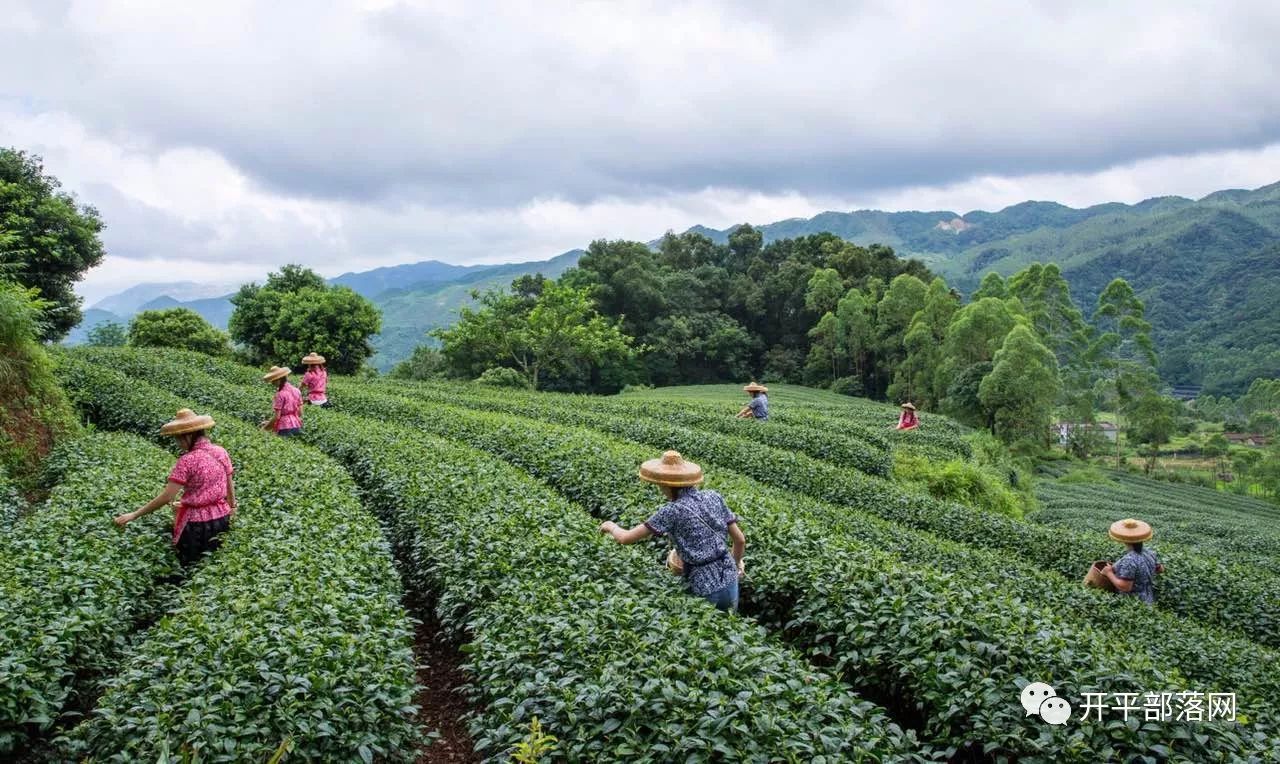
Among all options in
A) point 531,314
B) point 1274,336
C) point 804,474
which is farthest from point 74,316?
point 1274,336

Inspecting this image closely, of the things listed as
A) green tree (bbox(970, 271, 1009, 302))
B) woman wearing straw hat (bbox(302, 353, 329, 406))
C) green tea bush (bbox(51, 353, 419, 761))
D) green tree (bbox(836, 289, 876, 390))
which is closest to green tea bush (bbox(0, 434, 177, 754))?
green tea bush (bbox(51, 353, 419, 761))

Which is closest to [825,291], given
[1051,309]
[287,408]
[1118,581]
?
[1051,309]

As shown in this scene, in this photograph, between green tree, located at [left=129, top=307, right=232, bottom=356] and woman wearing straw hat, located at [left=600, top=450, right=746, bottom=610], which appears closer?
woman wearing straw hat, located at [left=600, top=450, right=746, bottom=610]

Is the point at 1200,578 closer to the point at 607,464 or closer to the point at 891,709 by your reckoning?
the point at 891,709

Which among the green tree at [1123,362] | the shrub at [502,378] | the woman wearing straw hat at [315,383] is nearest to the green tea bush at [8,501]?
the woman wearing straw hat at [315,383]

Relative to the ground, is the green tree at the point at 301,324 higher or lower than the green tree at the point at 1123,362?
higher

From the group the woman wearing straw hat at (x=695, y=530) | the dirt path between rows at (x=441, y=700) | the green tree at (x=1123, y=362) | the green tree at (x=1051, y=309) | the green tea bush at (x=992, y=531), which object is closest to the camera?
the dirt path between rows at (x=441, y=700)

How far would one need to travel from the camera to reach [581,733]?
4.08m

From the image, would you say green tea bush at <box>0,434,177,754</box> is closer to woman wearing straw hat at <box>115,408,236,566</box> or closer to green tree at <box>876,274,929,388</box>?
woman wearing straw hat at <box>115,408,236,566</box>

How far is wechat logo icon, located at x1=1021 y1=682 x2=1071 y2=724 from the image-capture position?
4.40 m

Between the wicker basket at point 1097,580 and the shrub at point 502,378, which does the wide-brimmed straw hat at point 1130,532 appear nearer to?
the wicker basket at point 1097,580

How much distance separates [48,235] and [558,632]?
90.1ft

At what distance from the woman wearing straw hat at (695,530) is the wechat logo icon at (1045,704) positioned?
2363mm

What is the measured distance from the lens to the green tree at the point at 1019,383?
32938 millimetres
